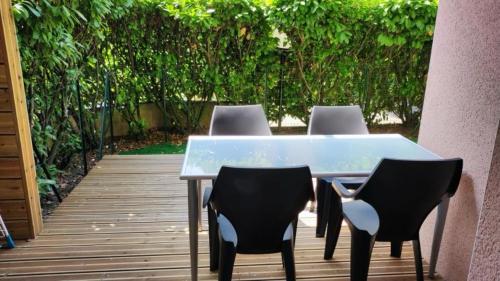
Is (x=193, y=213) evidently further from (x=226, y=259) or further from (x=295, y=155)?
(x=295, y=155)

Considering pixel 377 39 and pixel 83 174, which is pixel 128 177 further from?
pixel 377 39

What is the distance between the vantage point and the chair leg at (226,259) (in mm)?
1767

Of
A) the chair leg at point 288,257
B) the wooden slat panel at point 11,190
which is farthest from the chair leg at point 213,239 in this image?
the wooden slat panel at point 11,190

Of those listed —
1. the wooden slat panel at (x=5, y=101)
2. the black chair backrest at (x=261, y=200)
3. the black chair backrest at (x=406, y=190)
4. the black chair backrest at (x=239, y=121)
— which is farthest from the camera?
the black chair backrest at (x=239, y=121)

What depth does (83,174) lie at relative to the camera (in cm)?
407

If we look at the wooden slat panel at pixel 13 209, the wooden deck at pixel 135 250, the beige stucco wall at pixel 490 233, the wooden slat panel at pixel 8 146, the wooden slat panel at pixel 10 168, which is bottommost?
the wooden deck at pixel 135 250

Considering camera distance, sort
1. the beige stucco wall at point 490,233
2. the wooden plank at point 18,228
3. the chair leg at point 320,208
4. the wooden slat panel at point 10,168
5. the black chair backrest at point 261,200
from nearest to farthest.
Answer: the beige stucco wall at point 490,233 < the black chair backrest at point 261,200 < the wooden slat panel at point 10,168 < the wooden plank at point 18,228 < the chair leg at point 320,208

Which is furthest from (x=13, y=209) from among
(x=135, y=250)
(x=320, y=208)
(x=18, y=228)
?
(x=320, y=208)

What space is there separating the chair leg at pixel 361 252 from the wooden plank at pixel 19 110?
2.23 metres

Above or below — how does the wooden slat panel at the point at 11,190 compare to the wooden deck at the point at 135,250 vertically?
above

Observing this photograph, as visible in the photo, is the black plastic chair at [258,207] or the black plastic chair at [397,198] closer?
the black plastic chair at [258,207]

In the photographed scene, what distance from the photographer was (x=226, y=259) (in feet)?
5.82

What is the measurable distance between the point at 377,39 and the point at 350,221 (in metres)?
3.65

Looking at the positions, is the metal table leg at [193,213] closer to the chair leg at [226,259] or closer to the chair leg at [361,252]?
the chair leg at [226,259]
